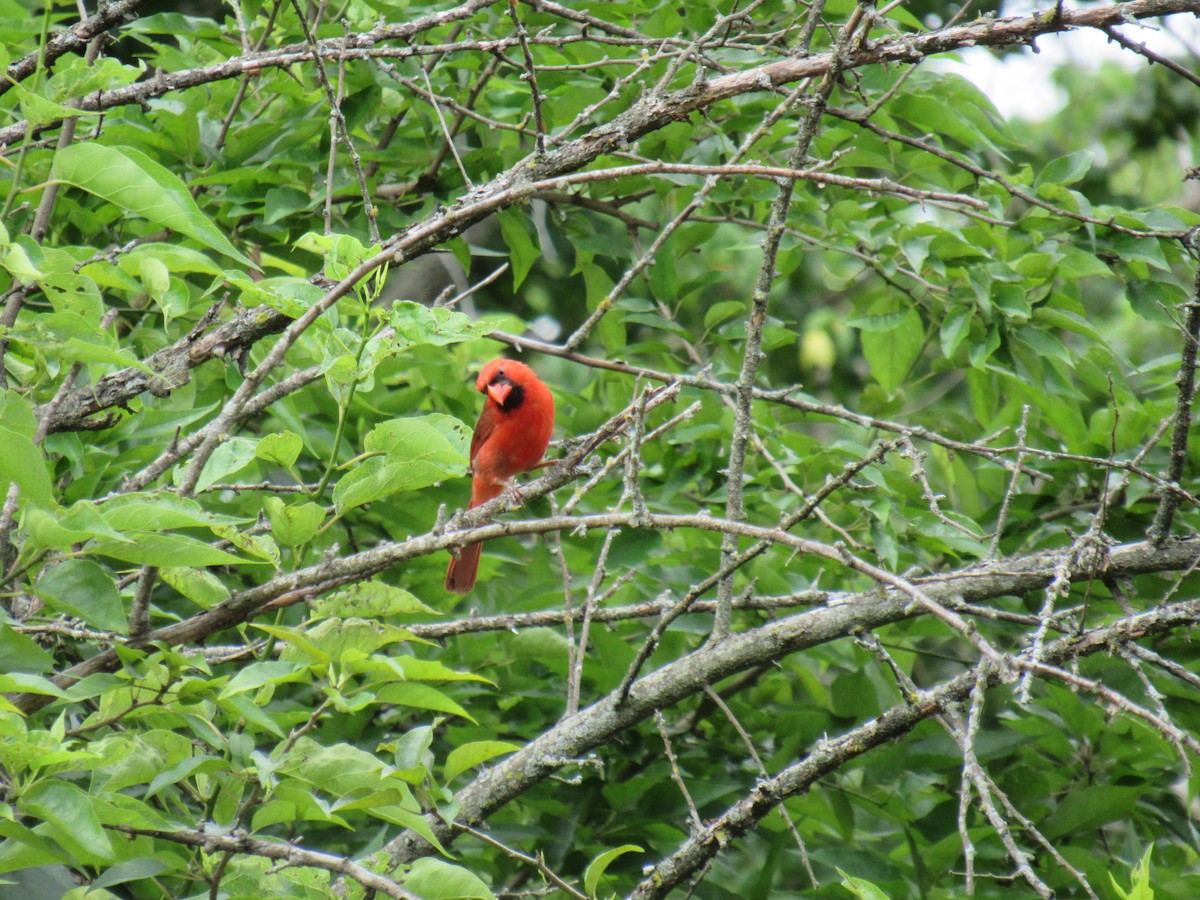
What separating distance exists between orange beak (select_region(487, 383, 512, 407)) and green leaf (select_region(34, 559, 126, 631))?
9.49ft

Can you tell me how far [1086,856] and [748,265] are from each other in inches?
277

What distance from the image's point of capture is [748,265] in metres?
9.89

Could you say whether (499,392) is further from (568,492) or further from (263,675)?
(263,675)

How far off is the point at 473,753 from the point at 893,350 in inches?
92.8

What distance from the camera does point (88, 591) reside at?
7.10 ft

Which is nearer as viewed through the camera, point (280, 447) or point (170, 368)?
point (280, 447)

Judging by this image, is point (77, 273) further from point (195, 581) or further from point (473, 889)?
point (473, 889)

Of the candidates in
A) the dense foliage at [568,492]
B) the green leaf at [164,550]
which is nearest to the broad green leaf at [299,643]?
the dense foliage at [568,492]

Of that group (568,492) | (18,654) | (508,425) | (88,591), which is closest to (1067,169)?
(568,492)

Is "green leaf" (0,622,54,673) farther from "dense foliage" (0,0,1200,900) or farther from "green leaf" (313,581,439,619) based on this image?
"green leaf" (313,581,439,619)

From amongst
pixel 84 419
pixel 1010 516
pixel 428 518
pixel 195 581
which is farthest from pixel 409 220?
pixel 1010 516

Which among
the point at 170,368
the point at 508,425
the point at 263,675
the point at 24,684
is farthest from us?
the point at 508,425

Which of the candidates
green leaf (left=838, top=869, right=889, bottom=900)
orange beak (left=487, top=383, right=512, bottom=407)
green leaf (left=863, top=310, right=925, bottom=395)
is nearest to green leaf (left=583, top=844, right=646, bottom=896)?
green leaf (left=838, top=869, right=889, bottom=900)

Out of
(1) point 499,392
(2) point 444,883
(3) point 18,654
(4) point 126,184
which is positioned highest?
(4) point 126,184
